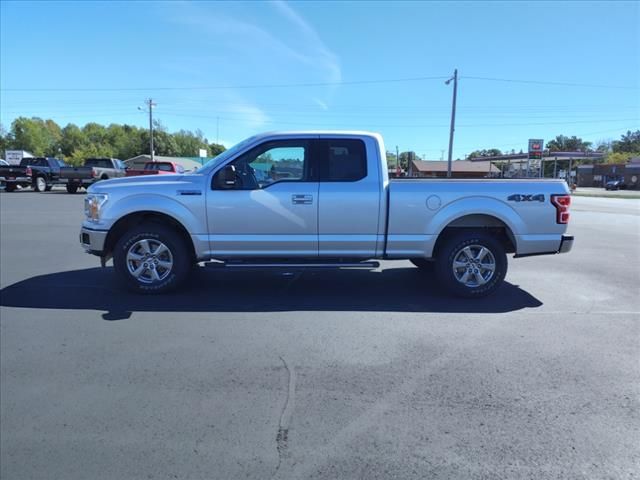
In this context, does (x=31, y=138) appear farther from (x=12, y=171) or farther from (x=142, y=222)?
(x=142, y=222)

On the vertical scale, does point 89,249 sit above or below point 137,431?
above

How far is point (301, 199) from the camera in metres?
5.53

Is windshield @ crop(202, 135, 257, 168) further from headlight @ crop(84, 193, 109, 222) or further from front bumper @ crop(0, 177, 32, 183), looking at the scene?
front bumper @ crop(0, 177, 32, 183)

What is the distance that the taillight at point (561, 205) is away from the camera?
5.66 meters

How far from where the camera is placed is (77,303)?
5.34 meters

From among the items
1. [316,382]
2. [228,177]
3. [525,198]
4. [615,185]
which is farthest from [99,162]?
[615,185]

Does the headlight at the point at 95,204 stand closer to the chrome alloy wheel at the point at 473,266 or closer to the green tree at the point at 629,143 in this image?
the chrome alloy wheel at the point at 473,266

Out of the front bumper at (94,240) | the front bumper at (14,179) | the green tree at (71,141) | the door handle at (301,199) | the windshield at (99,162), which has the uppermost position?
the green tree at (71,141)

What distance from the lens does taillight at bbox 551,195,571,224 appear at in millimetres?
5656

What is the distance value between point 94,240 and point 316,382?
12.2ft

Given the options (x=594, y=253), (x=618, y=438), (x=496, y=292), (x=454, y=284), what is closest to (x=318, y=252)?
(x=454, y=284)

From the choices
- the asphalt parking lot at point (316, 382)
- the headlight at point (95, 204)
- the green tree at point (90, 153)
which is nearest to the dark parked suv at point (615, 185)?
the asphalt parking lot at point (316, 382)

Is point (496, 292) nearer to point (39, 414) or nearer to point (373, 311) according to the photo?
point (373, 311)

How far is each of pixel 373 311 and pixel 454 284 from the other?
4.14 feet
